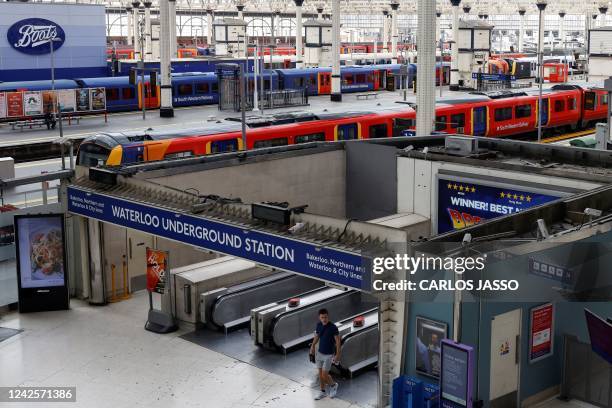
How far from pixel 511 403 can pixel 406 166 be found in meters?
9.59

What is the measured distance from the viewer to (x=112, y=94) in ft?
163

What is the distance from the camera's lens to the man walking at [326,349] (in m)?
13.4

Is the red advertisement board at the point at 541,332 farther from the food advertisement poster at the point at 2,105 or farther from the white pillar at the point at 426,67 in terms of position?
the food advertisement poster at the point at 2,105

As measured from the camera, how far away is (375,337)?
50.3ft

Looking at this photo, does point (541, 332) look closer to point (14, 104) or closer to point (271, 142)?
point (271, 142)

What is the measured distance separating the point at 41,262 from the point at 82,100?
29876mm

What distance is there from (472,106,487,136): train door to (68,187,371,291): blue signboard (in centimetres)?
2347

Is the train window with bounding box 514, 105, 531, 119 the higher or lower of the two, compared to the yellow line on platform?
higher

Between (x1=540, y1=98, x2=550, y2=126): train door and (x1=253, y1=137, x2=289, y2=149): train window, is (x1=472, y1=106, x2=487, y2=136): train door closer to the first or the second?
(x1=540, y1=98, x2=550, y2=126): train door

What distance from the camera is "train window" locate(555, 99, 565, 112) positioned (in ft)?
140

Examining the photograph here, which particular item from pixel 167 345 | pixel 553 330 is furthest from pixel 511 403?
pixel 167 345

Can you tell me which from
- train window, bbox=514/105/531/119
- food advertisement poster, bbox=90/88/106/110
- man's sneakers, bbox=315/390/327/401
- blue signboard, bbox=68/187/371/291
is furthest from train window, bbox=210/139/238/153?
food advertisement poster, bbox=90/88/106/110

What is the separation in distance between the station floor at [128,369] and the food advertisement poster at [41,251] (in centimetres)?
70

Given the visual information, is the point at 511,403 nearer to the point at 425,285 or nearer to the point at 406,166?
the point at 425,285
